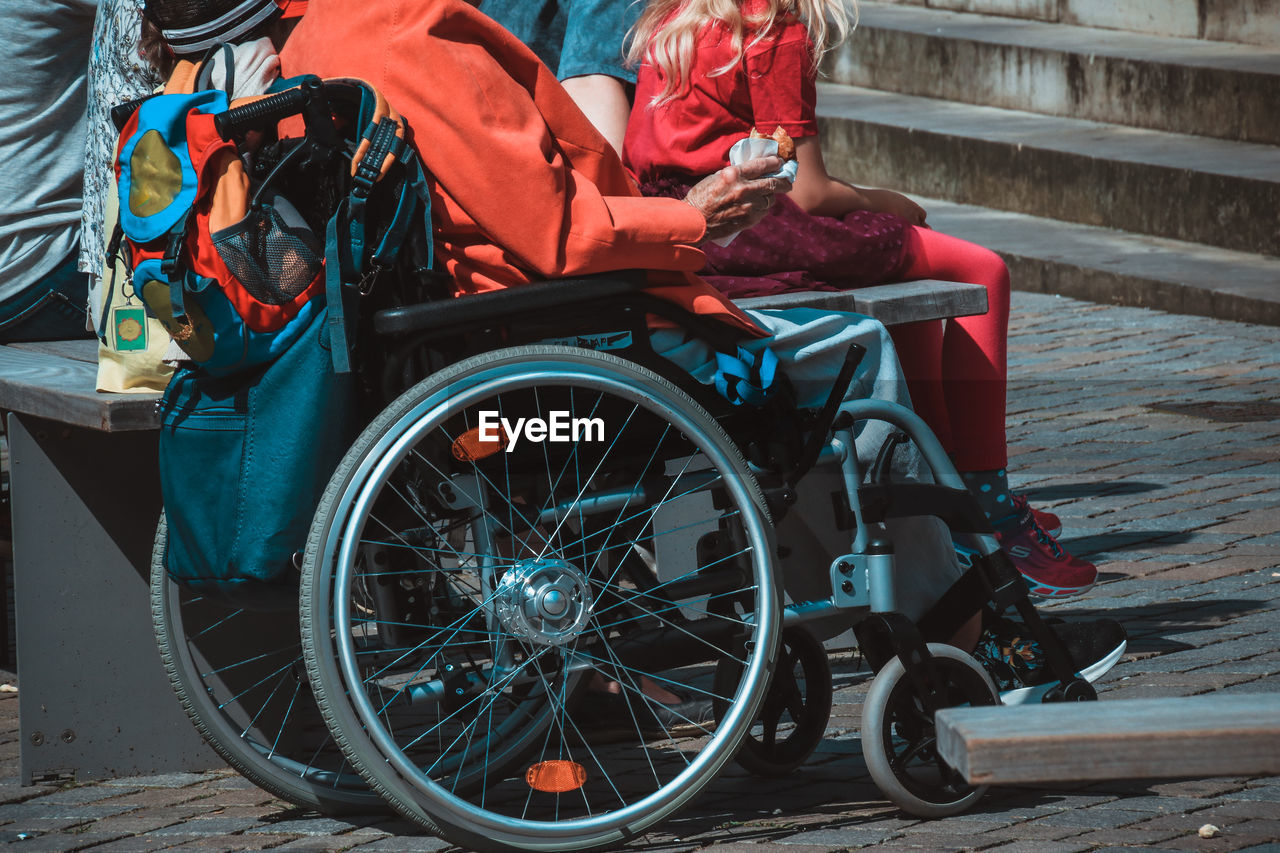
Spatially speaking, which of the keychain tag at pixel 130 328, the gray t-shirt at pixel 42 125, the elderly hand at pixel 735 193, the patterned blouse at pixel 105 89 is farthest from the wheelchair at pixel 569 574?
the gray t-shirt at pixel 42 125

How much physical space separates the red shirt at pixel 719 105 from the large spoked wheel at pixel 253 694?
1.39 m

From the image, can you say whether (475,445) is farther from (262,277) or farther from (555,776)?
(555,776)

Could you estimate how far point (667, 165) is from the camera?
175 inches

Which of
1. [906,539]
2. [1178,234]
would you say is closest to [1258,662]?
[906,539]

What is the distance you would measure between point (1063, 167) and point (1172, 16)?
5.12 feet

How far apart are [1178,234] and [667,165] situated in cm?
562

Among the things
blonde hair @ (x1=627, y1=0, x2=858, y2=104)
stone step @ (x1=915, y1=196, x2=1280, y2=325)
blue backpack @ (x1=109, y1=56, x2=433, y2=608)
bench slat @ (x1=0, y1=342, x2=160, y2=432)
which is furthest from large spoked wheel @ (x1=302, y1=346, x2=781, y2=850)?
stone step @ (x1=915, y1=196, x2=1280, y2=325)

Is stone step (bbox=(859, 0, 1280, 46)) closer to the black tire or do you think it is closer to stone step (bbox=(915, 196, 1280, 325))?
stone step (bbox=(915, 196, 1280, 325))

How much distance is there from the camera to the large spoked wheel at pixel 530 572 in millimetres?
3029

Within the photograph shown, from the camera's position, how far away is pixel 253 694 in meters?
3.82

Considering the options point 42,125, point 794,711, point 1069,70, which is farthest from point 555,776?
point 1069,70

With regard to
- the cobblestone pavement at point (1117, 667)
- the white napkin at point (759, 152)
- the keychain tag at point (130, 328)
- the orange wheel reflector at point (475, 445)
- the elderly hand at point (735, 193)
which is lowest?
the cobblestone pavement at point (1117, 667)

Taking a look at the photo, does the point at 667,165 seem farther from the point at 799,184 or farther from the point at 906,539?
the point at 906,539

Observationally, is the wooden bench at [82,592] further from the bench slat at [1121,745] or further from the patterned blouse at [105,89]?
the bench slat at [1121,745]
